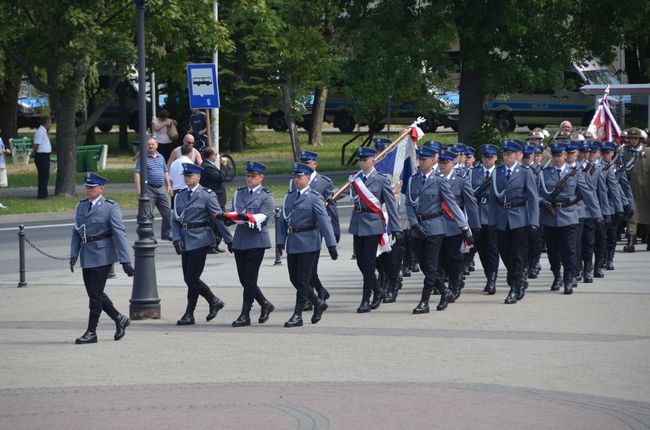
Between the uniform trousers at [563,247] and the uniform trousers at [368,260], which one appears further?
the uniform trousers at [563,247]

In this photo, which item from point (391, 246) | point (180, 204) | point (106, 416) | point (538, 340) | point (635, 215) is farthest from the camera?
point (635, 215)

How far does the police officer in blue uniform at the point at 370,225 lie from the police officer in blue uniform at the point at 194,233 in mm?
1665

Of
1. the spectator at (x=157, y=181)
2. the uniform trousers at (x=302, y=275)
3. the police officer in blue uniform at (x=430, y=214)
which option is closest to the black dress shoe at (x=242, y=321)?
the uniform trousers at (x=302, y=275)

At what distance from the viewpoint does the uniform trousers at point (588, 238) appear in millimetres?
17327

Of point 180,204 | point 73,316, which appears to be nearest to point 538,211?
point 180,204

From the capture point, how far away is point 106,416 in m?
9.67

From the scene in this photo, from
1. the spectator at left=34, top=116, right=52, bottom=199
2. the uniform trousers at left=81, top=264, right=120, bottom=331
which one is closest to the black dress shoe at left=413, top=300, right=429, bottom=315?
the uniform trousers at left=81, top=264, right=120, bottom=331

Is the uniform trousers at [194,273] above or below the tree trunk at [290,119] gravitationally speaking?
below

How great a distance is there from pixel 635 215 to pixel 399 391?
12.0 m

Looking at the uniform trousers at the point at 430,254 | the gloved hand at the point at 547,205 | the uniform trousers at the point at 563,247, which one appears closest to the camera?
the uniform trousers at the point at 430,254

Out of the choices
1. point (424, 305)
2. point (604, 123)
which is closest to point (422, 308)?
point (424, 305)

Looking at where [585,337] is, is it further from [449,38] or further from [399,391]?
[449,38]

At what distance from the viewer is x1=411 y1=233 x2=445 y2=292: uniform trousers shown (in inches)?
588

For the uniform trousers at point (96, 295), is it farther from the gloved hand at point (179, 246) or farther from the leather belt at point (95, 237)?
the gloved hand at point (179, 246)
